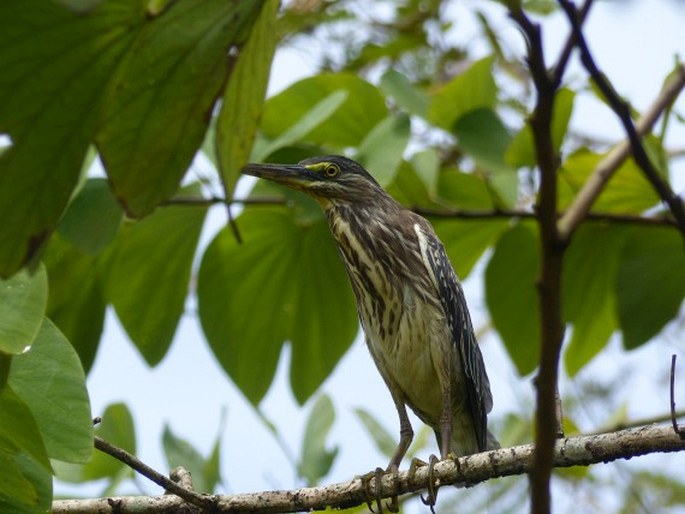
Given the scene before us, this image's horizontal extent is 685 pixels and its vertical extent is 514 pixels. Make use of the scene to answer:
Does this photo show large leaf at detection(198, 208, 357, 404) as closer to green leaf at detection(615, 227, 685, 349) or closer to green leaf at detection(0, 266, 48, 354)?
green leaf at detection(615, 227, 685, 349)

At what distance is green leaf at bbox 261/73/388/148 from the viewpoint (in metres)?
3.66

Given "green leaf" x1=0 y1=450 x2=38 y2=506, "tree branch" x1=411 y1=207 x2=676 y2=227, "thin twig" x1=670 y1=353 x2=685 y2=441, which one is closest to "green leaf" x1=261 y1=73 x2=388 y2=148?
"tree branch" x1=411 y1=207 x2=676 y2=227

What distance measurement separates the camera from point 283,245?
141 inches

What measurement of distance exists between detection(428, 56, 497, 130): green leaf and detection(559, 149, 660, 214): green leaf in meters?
0.39

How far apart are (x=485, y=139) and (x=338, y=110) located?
492 millimetres

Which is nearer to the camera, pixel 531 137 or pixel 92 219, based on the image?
pixel 92 219

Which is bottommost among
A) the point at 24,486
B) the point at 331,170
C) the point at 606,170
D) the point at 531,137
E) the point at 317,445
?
the point at 24,486

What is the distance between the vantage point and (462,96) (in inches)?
146

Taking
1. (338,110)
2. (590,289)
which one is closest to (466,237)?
(590,289)

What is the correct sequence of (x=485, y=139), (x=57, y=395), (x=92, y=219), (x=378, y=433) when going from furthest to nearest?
(x=378, y=433), (x=485, y=139), (x=92, y=219), (x=57, y=395)

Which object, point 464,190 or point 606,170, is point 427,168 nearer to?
point 464,190

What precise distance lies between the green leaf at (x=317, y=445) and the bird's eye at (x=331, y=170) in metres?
0.73

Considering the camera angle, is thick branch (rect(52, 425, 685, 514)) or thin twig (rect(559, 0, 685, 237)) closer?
thin twig (rect(559, 0, 685, 237))

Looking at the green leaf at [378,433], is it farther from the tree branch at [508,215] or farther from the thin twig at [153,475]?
the thin twig at [153,475]
